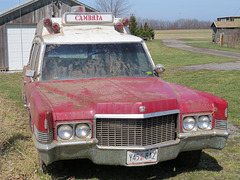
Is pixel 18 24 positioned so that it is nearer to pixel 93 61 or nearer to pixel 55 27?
pixel 55 27

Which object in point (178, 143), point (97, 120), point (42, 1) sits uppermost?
point (42, 1)

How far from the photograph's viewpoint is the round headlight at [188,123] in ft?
12.8

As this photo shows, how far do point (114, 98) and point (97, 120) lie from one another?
35cm

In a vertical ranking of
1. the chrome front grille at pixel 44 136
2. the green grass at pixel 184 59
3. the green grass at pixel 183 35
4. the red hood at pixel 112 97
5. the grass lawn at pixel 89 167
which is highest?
the green grass at pixel 183 35

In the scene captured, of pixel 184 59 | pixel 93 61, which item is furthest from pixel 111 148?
pixel 184 59

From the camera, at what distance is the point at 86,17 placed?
19.2 feet

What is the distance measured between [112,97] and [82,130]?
532mm

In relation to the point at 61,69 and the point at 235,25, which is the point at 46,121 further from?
the point at 235,25

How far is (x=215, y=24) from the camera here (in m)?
47.4

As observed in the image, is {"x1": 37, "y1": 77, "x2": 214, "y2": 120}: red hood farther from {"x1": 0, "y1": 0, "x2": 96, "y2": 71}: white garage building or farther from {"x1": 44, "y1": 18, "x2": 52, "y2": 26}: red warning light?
{"x1": 0, "y1": 0, "x2": 96, "y2": 71}: white garage building

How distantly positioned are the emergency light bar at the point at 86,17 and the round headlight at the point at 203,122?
9.21 feet

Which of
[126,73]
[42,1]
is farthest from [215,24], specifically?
[126,73]

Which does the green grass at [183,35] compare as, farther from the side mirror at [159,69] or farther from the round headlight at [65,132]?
the round headlight at [65,132]

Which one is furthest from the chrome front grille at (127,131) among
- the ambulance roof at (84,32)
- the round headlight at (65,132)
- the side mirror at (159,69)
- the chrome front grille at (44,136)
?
the ambulance roof at (84,32)
